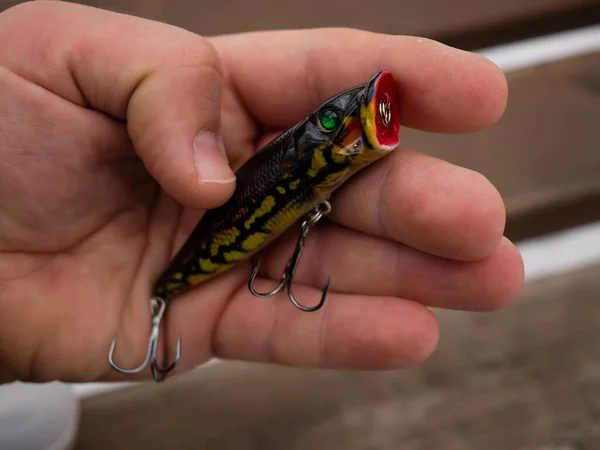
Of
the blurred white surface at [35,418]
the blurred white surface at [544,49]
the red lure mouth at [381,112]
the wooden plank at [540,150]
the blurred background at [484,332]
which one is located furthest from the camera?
the blurred white surface at [544,49]

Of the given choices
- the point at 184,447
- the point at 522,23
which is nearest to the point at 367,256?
the point at 184,447

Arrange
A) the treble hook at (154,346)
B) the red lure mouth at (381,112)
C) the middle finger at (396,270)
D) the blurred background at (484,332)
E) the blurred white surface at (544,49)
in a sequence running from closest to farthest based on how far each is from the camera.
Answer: the red lure mouth at (381,112)
the middle finger at (396,270)
the treble hook at (154,346)
the blurred background at (484,332)
the blurred white surface at (544,49)

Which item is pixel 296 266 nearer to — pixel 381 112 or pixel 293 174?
pixel 293 174

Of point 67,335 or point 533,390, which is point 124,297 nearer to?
point 67,335

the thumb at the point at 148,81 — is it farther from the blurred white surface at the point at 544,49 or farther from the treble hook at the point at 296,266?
the blurred white surface at the point at 544,49

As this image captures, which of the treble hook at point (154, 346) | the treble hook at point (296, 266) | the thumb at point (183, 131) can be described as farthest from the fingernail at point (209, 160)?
the treble hook at point (154, 346)

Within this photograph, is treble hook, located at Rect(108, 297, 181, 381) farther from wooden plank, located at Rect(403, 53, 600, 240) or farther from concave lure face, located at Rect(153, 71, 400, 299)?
wooden plank, located at Rect(403, 53, 600, 240)
